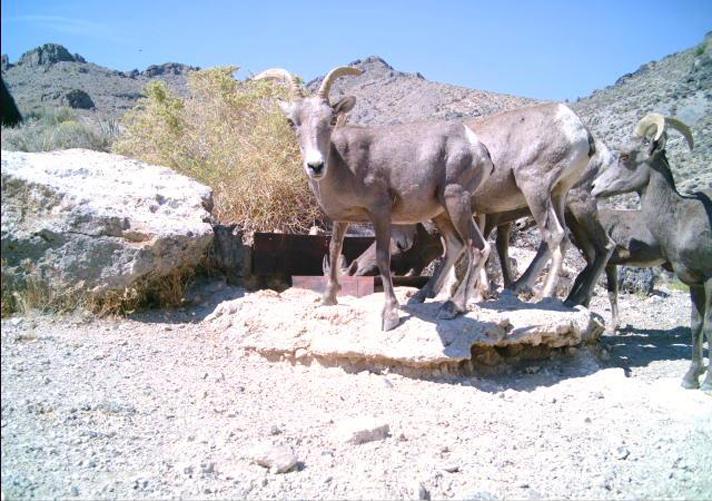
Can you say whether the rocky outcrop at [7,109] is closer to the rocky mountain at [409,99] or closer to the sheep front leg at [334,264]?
the sheep front leg at [334,264]

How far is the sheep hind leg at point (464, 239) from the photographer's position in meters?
6.38

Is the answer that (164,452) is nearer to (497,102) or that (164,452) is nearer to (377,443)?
(377,443)

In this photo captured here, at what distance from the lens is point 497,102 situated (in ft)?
92.3

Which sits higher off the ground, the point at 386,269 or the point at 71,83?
the point at 71,83

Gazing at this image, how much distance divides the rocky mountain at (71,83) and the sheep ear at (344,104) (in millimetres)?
11808

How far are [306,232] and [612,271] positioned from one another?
4.66m

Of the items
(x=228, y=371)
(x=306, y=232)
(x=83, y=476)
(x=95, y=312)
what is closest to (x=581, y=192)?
(x=306, y=232)

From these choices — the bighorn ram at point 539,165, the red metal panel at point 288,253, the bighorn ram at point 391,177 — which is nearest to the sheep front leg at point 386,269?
the bighorn ram at point 391,177

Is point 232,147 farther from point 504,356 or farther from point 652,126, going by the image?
point 652,126

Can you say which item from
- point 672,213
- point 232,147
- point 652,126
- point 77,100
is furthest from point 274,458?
point 77,100

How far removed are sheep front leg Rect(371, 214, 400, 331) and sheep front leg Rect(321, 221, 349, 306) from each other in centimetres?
51

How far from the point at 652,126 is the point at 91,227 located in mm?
6753

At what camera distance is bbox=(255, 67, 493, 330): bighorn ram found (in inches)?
243

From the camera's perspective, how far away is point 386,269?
616 centimetres
